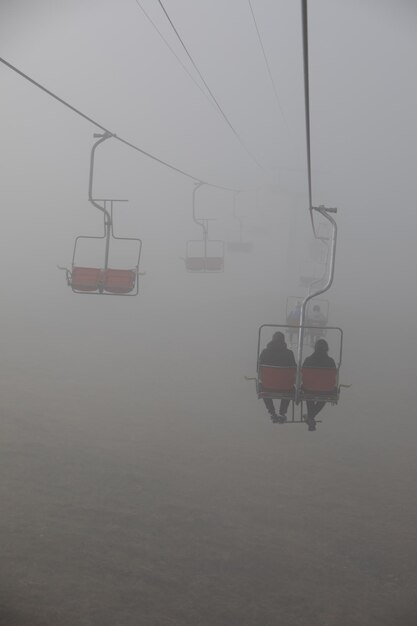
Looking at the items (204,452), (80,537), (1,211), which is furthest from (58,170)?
(80,537)

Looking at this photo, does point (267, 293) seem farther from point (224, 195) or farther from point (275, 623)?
point (275, 623)

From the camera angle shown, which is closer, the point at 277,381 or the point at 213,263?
the point at 277,381

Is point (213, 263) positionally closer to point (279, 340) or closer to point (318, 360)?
point (279, 340)

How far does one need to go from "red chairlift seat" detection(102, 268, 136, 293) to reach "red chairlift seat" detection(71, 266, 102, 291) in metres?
0.11

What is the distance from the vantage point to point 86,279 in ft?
37.7

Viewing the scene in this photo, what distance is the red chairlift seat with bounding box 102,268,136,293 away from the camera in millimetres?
11461

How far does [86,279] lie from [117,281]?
483 millimetres

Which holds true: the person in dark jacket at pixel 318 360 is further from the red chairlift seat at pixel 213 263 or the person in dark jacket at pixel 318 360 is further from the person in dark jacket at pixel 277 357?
the red chairlift seat at pixel 213 263

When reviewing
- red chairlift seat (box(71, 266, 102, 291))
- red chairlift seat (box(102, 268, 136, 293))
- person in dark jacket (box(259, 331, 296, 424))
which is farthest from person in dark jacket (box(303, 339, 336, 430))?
red chairlift seat (box(71, 266, 102, 291))

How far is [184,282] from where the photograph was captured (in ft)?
178

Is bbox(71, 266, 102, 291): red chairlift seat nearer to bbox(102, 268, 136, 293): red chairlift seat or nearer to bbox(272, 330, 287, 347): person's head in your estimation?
bbox(102, 268, 136, 293): red chairlift seat

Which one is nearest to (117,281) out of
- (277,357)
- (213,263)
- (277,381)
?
(277,357)

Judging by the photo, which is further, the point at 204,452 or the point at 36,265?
the point at 36,265

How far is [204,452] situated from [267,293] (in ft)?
104
